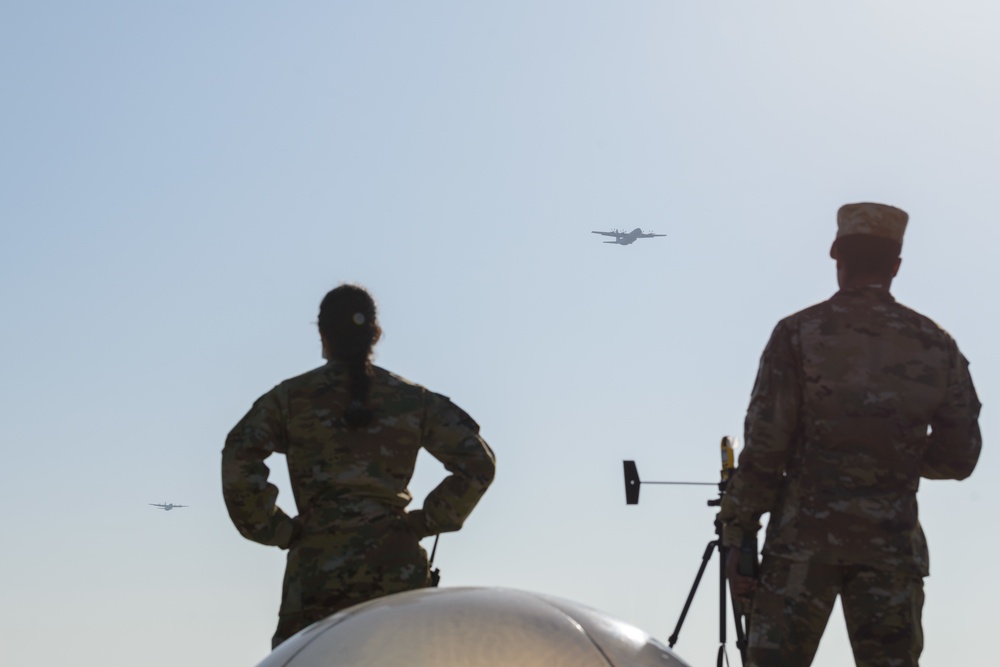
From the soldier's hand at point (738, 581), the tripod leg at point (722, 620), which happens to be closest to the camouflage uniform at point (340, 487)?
the soldier's hand at point (738, 581)

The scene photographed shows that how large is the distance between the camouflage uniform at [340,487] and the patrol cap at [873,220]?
1880 millimetres

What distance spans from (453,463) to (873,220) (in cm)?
207

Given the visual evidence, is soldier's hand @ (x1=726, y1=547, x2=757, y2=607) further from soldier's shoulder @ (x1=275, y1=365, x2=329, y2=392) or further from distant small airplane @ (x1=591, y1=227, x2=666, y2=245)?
distant small airplane @ (x1=591, y1=227, x2=666, y2=245)

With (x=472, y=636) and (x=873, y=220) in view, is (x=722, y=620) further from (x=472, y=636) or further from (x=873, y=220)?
(x=472, y=636)

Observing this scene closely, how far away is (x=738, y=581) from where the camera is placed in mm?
5348

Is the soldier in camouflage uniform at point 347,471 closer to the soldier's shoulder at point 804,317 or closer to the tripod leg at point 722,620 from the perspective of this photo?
the soldier's shoulder at point 804,317

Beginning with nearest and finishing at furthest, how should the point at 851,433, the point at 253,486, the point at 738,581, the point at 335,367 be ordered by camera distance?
the point at 851,433, the point at 738,581, the point at 253,486, the point at 335,367

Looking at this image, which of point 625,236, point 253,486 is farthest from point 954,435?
point 625,236

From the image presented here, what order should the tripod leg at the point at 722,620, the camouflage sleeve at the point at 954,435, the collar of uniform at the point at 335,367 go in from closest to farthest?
the camouflage sleeve at the point at 954,435, the collar of uniform at the point at 335,367, the tripod leg at the point at 722,620

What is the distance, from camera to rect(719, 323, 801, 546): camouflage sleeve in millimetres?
5254

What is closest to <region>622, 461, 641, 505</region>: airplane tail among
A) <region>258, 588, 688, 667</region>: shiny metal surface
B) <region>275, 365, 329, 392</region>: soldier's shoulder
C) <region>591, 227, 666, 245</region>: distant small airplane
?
<region>275, 365, 329, 392</region>: soldier's shoulder

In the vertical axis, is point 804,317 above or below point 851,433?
above

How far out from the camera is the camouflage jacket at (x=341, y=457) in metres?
5.75

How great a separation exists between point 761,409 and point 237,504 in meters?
2.18
